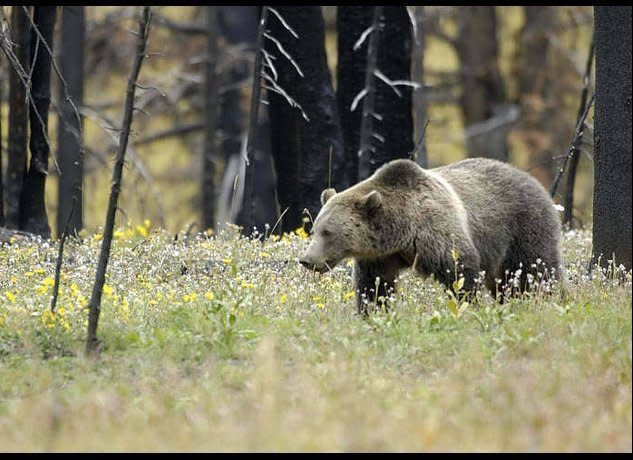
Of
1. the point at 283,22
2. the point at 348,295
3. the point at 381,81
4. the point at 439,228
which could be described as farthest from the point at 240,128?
the point at 439,228

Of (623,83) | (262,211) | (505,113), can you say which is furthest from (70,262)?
(505,113)

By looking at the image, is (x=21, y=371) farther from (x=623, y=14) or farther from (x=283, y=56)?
(x=283, y=56)

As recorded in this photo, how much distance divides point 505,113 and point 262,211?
9.01 metres

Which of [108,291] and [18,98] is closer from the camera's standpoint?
[108,291]

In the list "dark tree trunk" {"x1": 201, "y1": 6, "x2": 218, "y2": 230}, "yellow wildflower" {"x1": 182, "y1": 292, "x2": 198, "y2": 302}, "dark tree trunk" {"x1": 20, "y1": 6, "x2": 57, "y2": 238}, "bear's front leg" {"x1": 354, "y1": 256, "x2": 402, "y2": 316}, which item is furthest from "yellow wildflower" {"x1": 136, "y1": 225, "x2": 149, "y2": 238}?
"dark tree trunk" {"x1": 201, "y1": 6, "x2": 218, "y2": 230}

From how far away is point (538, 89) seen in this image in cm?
3200

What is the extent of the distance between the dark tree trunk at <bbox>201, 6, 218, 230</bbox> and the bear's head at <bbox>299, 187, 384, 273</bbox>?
14.0 m

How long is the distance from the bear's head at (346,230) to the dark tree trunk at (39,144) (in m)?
5.39

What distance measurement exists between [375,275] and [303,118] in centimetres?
539

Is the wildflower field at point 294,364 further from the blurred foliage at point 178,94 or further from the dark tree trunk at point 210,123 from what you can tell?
the blurred foliage at point 178,94

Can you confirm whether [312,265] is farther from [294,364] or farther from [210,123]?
[210,123]

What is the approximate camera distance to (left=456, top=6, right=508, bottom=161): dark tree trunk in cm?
3117

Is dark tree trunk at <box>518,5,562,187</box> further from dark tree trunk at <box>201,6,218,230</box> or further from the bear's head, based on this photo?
the bear's head
